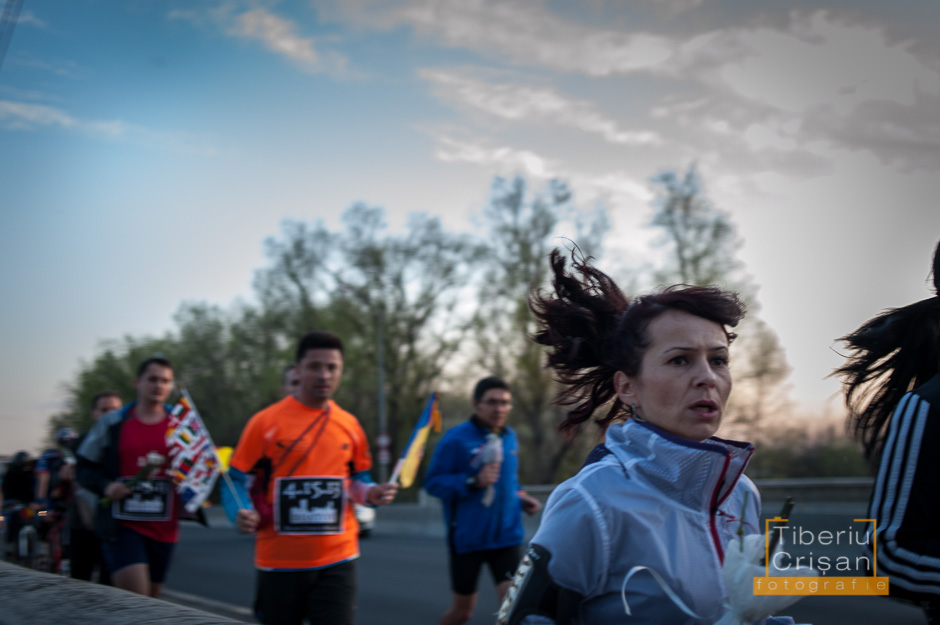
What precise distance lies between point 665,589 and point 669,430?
45cm

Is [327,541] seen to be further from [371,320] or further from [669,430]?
[371,320]

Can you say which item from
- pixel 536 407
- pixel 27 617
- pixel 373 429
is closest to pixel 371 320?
pixel 373 429

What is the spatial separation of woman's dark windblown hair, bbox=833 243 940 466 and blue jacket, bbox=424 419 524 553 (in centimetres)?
386

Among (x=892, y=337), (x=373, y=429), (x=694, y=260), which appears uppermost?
(x=694, y=260)

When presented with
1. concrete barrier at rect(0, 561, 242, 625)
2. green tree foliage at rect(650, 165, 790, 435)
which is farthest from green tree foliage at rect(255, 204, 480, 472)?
concrete barrier at rect(0, 561, 242, 625)

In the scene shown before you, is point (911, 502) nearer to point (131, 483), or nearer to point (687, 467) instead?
point (687, 467)

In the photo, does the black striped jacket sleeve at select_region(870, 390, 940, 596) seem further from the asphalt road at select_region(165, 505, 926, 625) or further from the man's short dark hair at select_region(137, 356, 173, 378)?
the man's short dark hair at select_region(137, 356, 173, 378)

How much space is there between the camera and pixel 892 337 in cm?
315

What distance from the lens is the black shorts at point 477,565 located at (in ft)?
22.1

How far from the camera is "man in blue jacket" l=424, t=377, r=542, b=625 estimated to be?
6.75 m

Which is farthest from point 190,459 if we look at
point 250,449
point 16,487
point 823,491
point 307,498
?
point 823,491

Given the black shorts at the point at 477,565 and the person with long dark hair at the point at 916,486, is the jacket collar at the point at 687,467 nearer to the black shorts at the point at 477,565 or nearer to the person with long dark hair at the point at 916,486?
the person with long dark hair at the point at 916,486

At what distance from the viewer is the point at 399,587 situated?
1088 cm

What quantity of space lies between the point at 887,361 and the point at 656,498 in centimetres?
142
